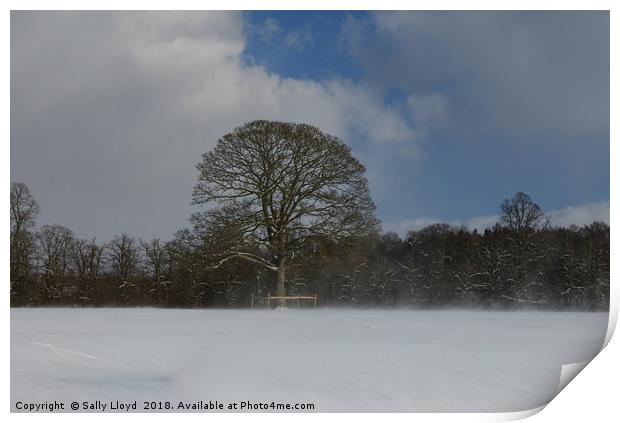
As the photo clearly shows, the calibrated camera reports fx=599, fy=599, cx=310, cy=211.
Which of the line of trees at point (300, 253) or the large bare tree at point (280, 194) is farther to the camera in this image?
the large bare tree at point (280, 194)

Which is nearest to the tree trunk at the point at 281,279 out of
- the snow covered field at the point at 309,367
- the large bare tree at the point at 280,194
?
the large bare tree at the point at 280,194

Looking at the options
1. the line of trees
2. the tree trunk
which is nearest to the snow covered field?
the line of trees

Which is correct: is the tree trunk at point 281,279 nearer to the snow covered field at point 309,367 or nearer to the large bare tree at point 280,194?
the large bare tree at point 280,194

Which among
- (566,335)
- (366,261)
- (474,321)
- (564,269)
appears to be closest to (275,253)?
(366,261)

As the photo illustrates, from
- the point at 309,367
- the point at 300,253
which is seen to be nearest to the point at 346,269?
the point at 300,253

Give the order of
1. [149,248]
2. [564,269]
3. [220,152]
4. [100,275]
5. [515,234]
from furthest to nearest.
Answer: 1. [220,152]
2. [149,248]
3. [100,275]
4. [515,234]
5. [564,269]

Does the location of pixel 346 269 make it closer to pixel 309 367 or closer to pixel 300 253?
pixel 300 253

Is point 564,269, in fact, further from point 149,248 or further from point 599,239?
point 149,248
